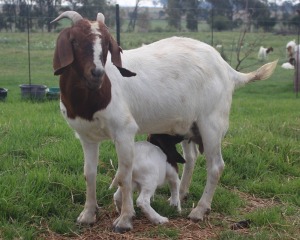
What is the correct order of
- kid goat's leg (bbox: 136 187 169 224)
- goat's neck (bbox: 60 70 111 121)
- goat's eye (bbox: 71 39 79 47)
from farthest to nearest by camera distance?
kid goat's leg (bbox: 136 187 169 224), goat's neck (bbox: 60 70 111 121), goat's eye (bbox: 71 39 79 47)

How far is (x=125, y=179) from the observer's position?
4520 mm

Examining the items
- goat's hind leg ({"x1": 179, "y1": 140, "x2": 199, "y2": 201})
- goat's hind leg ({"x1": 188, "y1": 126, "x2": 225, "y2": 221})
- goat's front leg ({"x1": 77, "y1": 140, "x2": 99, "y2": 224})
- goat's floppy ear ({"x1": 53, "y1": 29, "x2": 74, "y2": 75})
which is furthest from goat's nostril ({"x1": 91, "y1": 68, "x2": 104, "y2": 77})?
goat's hind leg ({"x1": 179, "y1": 140, "x2": 199, "y2": 201})

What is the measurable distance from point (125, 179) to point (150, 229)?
492mm

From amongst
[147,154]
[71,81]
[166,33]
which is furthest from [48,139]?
[166,33]

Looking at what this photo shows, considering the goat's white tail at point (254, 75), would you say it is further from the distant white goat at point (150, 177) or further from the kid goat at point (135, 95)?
the distant white goat at point (150, 177)

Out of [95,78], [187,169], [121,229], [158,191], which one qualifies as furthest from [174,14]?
[95,78]

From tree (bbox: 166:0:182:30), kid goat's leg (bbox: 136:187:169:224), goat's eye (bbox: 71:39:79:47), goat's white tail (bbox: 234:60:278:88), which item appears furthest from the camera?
tree (bbox: 166:0:182:30)

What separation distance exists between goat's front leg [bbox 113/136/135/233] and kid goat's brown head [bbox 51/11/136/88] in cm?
66

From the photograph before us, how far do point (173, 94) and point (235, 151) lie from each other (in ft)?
7.46

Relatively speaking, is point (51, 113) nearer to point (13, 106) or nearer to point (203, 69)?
point (13, 106)

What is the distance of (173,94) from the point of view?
4.83 meters

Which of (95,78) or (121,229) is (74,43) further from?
(121,229)

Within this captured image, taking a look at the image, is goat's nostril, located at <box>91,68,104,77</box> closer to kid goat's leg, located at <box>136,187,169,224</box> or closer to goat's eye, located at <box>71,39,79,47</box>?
goat's eye, located at <box>71,39,79,47</box>

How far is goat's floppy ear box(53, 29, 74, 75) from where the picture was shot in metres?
3.92
